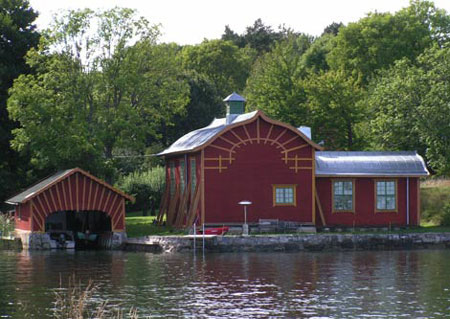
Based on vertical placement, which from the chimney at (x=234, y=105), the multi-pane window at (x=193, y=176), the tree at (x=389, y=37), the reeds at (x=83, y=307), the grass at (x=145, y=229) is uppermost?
the tree at (x=389, y=37)

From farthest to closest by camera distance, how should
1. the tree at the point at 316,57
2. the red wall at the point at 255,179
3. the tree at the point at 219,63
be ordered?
1. the tree at the point at 219,63
2. the tree at the point at 316,57
3. the red wall at the point at 255,179

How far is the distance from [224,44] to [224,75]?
11.4 ft

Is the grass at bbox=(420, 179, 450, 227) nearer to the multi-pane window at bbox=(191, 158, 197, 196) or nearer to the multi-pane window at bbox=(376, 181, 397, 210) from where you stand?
the multi-pane window at bbox=(376, 181, 397, 210)

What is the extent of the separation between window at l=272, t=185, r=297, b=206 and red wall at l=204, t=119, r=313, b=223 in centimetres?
20

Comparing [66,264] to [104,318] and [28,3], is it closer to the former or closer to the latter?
[104,318]

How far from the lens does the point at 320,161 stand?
168 feet

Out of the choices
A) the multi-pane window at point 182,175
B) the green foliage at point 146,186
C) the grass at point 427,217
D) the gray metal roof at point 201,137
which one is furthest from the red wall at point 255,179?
the green foliage at point 146,186

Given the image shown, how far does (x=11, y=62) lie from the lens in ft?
198

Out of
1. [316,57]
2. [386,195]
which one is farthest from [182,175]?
[316,57]

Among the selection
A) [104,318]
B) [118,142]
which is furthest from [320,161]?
[104,318]

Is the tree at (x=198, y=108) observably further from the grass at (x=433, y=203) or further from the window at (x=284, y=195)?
the window at (x=284, y=195)

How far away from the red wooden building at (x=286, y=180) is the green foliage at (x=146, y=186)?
14.2m

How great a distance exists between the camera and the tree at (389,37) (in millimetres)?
78062

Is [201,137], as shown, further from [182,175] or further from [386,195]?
[386,195]
